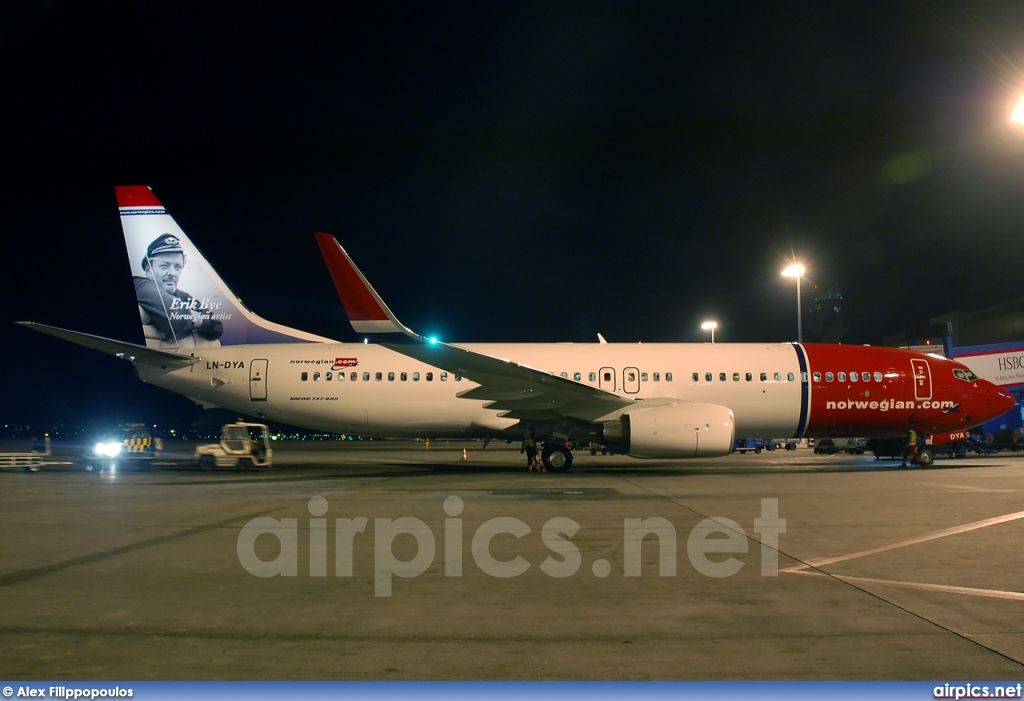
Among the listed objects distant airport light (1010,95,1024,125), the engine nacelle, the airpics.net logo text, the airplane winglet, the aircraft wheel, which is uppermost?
distant airport light (1010,95,1024,125)

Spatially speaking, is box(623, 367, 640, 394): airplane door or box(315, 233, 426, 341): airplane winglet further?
box(623, 367, 640, 394): airplane door

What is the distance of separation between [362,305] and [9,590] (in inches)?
413

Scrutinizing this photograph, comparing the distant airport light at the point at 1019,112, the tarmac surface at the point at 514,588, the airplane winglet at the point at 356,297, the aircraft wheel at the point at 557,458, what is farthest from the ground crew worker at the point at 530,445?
the distant airport light at the point at 1019,112

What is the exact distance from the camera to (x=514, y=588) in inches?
247

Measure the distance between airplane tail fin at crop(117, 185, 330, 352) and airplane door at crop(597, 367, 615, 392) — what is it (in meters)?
7.61

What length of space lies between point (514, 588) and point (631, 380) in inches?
537

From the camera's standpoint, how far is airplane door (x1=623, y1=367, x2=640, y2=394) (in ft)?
63.8

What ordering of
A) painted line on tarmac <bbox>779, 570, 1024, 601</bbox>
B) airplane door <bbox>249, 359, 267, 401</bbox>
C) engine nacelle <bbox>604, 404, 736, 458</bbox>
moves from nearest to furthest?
painted line on tarmac <bbox>779, 570, 1024, 601</bbox> → engine nacelle <bbox>604, 404, 736, 458</bbox> → airplane door <bbox>249, 359, 267, 401</bbox>

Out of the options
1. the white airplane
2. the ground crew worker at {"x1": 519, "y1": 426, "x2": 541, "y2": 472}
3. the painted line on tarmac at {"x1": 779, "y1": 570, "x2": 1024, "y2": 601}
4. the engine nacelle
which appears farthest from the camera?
the white airplane

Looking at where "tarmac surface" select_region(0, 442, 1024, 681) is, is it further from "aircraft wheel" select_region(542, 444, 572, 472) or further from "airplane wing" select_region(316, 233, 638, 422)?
"aircraft wheel" select_region(542, 444, 572, 472)

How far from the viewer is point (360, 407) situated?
19469mm

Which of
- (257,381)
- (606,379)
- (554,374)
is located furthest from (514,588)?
(257,381)

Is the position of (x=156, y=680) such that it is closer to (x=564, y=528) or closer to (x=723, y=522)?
(x=564, y=528)

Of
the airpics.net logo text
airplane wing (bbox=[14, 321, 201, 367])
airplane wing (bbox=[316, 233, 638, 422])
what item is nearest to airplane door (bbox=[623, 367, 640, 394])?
airplane wing (bbox=[316, 233, 638, 422])
